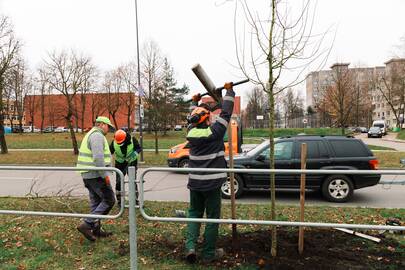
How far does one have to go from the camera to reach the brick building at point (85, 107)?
5109cm

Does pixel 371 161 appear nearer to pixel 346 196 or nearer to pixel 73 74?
pixel 346 196

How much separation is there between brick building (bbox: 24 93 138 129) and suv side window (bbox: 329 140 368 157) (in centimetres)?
2920

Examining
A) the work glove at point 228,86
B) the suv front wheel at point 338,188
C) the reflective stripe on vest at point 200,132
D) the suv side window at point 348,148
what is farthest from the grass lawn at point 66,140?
the work glove at point 228,86

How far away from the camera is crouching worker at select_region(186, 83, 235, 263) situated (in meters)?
3.83

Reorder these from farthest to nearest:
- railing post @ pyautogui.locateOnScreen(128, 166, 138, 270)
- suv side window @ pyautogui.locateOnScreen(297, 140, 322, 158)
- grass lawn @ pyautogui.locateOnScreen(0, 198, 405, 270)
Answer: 1. suv side window @ pyautogui.locateOnScreen(297, 140, 322, 158)
2. grass lawn @ pyautogui.locateOnScreen(0, 198, 405, 270)
3. railing post @ pyautogui.locateOnScreen(128, 166, 138, 270)

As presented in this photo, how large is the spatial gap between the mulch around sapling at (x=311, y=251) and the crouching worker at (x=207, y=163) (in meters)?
0.23

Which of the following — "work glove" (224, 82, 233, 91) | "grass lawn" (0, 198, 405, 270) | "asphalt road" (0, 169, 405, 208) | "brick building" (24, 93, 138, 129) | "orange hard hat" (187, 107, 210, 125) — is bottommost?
"asphalt road" (0, 169, 405, 208)

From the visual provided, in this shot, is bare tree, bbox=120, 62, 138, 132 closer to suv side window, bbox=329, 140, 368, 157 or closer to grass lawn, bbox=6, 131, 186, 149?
grass lawn, bbox=6, 131, 186, 149

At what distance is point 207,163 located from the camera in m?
4.00

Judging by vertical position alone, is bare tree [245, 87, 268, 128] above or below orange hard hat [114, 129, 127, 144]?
above

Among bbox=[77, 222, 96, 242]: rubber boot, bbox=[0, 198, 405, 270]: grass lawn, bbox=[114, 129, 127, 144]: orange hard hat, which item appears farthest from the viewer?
bbox=[114, 129, 127, 144]: orange hard hat

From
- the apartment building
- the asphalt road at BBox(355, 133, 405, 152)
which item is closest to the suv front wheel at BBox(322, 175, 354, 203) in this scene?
the apartment building

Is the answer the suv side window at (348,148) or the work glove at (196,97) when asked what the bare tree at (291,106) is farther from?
the work glove at (196,97)

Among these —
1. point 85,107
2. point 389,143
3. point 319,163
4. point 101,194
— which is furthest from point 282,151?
point 85,107
